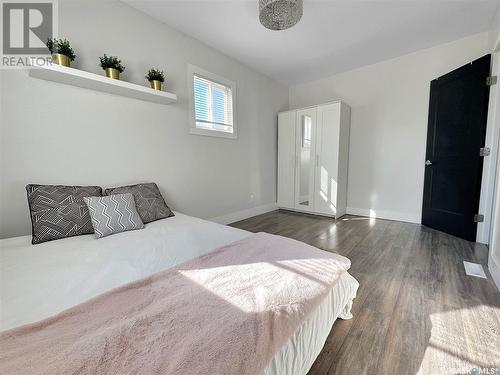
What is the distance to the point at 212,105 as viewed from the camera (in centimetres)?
315

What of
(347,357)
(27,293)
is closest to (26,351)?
(27,293)

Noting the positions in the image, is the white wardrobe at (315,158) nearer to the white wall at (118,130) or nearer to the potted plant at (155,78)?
the white wall at (118,130)

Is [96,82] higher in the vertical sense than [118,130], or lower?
higher

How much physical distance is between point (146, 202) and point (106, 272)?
107 cm

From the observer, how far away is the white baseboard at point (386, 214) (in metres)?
3.41

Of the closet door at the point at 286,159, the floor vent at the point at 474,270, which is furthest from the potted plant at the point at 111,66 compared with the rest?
the floor vent at the point at 474,270

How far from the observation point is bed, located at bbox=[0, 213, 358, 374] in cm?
81

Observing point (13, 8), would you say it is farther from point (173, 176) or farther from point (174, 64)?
point (173, 176)

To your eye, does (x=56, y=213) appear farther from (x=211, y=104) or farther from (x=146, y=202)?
(x=211, y=104)

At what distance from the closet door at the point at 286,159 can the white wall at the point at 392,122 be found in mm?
939

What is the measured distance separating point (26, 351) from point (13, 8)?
2.45 meters

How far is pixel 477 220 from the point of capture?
2547 mm

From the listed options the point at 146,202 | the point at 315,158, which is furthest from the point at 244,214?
the point at 146,202

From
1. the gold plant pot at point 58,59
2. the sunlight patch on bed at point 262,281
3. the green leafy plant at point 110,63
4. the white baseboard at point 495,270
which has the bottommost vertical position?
the white baseboard at point 495,270
